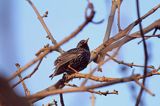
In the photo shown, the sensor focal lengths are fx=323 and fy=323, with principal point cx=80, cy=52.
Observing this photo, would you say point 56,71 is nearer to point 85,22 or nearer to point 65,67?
point 65,67

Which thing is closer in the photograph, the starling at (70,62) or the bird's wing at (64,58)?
the starling at (70,62)

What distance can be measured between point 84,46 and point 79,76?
85.9 inches

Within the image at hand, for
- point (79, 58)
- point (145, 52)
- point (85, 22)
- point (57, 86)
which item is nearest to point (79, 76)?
point (57, 86)

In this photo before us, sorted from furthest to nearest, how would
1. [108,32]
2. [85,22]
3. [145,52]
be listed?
[108,32] < [145,52] < [85,22]

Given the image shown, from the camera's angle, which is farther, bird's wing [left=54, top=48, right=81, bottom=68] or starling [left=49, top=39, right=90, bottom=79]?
bird's wing [left=54, top=48, right=81, bottom=68]

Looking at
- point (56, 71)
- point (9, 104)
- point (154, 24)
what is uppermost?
point (56, 71)

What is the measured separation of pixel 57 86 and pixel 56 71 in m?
1.12

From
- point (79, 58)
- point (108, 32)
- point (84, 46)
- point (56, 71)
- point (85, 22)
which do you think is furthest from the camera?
point (84, 46)

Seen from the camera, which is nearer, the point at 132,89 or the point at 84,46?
the point at 132,89

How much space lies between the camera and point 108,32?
147 inches

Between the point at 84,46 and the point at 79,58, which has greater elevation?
the point at 84,46

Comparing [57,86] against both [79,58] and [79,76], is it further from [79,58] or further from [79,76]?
[79,58]

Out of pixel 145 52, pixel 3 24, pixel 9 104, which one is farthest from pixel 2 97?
pixel 145 52

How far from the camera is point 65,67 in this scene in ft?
13.4
